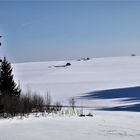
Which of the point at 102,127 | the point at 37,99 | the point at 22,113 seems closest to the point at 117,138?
the point at 102,127

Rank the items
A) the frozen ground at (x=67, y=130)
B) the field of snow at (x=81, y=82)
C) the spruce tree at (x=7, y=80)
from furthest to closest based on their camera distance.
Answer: the field of snow at (x=81, y=82)
the spruce tree at (x=7, y=80)
the frozen ground at (x=67, y=130)

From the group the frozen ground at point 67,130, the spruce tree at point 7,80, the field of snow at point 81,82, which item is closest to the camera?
the frozen ground at point 67,130

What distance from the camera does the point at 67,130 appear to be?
1504 cm

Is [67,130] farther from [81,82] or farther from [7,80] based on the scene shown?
[81,82]

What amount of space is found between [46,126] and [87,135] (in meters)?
2.69

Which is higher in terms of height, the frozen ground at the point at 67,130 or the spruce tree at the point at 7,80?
the spruce tree at the point at 7,80

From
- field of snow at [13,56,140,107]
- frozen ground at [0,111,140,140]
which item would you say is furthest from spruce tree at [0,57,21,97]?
frozen ground at [0,111,140,140]

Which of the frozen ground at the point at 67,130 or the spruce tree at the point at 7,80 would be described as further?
the spruce tree at the point at 7,80

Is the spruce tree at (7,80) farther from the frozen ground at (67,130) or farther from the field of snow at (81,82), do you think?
the frozen ground at (67,130)

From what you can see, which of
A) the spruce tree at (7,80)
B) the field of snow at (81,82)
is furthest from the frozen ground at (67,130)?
the field of snow at (81,82)

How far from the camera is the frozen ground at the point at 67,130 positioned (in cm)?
1353

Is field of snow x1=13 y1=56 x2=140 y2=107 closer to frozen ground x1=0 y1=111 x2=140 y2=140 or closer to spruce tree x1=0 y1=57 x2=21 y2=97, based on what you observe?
spruce tree x1=0 y1=57 x2=21 y2=97

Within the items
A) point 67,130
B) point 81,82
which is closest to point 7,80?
point 67,130

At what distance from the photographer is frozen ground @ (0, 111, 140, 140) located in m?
13.5
